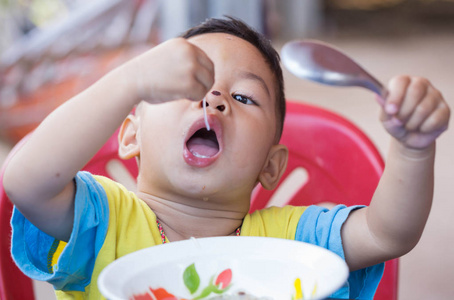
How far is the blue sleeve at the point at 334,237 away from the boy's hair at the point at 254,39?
7.0 inches

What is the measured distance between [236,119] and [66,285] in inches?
11.9

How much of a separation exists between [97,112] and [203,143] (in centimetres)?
21

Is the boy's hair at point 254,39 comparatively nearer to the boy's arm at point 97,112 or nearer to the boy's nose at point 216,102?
the boy's nose at point 216,102

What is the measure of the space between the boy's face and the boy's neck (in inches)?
0.6

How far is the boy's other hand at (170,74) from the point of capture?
0.66 meters

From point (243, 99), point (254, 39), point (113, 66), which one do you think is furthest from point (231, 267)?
point (113, 66)

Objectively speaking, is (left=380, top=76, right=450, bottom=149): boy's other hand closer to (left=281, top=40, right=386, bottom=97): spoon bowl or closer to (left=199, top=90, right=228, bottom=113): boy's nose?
(left=281, top=40, right=386, bottom=97): spoon bowl

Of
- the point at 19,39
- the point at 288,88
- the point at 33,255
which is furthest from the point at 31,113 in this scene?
the point at 33,255

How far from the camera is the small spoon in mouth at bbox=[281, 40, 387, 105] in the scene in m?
0.61

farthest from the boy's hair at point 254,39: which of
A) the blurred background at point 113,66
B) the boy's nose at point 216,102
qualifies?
the blurred background at point 113,66

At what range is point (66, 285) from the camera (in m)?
0.80

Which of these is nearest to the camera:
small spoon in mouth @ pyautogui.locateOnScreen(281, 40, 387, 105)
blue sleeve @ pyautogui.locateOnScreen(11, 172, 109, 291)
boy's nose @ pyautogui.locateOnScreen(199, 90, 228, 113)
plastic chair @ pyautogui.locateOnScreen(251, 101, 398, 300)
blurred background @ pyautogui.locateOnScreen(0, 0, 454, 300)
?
small spoon in mouth @ pyautogui.locateOnScreen(281, 40, 387, 105)

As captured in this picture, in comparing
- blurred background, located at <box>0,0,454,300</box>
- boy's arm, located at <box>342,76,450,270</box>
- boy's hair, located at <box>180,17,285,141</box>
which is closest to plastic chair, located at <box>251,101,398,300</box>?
boy's hair, located at <box>180,17,285,141</box>

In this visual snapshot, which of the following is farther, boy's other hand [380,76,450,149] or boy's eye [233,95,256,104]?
boy's eye [233,95,256,104]
